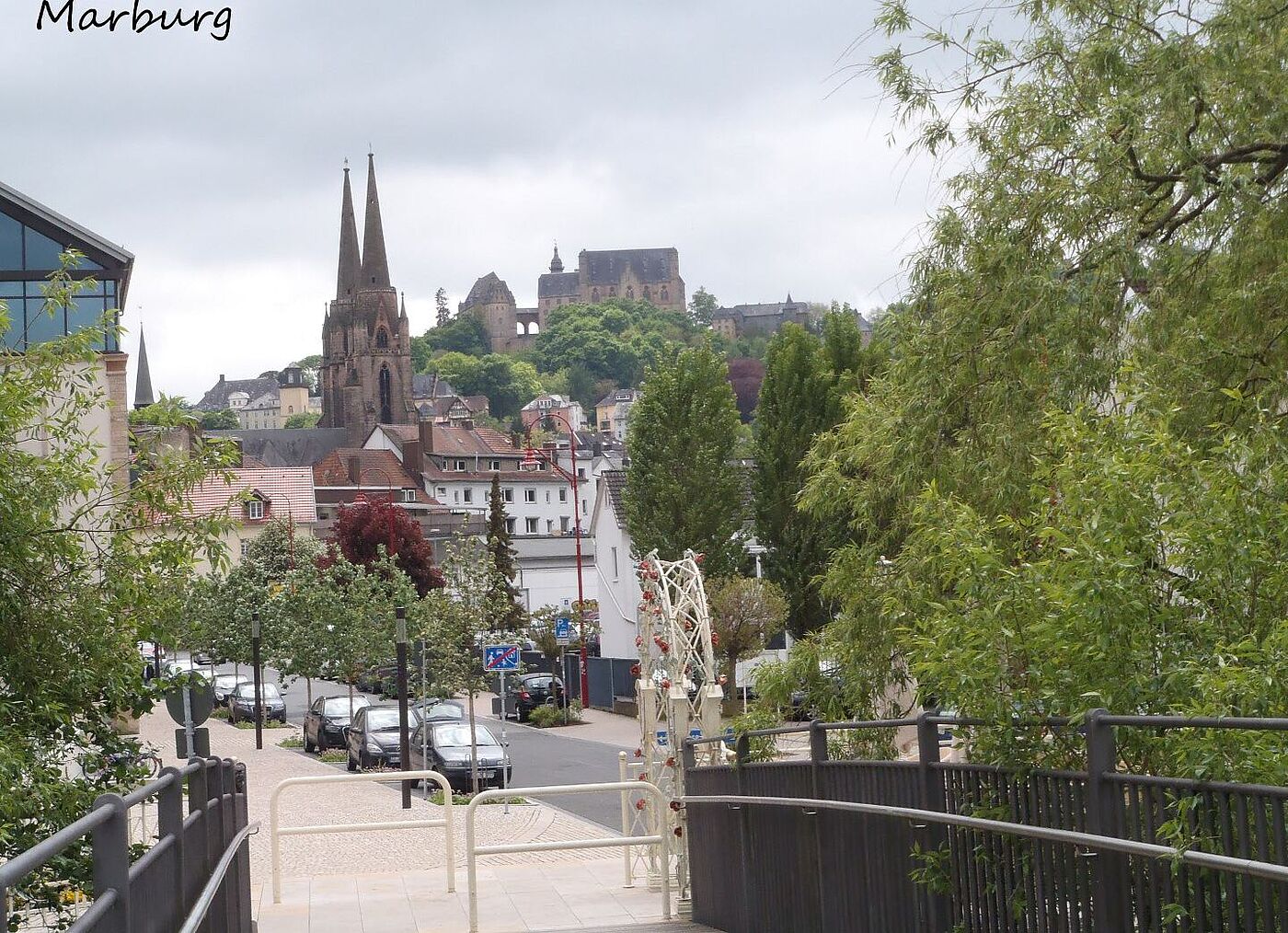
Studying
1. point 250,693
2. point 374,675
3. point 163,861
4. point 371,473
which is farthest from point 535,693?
point 371,473

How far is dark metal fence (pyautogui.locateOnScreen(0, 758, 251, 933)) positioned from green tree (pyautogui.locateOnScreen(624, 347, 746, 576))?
37.6 meters

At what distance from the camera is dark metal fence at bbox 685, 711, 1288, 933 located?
4.80m

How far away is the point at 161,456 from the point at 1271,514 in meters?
6.24

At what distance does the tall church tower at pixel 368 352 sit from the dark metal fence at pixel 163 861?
478ft

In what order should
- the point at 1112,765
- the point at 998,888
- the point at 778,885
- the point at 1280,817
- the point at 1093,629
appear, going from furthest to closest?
the point at 778,885 < the point at 998,888 < the point at 1093,629 < the point at 1112,765 < the point at 1280,817

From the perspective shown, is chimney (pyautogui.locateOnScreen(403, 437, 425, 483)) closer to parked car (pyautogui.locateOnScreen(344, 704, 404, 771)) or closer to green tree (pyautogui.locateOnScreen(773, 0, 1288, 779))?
parked car (pyautogui.locateOnScreen(344, 704, 404, 771))

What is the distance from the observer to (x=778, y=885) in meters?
9.91

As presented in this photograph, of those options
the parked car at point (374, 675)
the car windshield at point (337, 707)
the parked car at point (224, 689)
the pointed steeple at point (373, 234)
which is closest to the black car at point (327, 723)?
the car windshield at point (337, 707)

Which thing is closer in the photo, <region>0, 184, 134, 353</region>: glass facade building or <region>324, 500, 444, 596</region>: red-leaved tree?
<region>0, 184, 134, 353</region>: glass facade building

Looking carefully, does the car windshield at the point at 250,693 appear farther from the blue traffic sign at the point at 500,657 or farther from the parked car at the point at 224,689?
the blue traffic sign at the point at 500,657

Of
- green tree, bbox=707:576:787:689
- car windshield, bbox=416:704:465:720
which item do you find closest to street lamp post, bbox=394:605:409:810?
car windshield, bbox=416:704:465:720

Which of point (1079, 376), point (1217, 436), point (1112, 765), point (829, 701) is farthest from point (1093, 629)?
point (829, 701)

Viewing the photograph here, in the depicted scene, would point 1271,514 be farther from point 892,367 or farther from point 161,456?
point 161,456

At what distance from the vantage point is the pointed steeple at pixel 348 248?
146 meters
